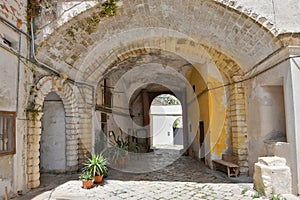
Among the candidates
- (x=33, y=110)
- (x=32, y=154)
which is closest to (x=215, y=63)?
(x=33, y=110)

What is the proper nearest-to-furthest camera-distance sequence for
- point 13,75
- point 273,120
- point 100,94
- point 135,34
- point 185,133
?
point 13,75
point 273,120
point 135,34
point 100,94
point 185,133

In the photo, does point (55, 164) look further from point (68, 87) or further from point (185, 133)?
point (185, 133)

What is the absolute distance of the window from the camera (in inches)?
191

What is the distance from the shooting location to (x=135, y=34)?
7422mm

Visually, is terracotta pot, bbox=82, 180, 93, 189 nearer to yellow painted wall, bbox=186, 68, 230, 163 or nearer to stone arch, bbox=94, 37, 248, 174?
stone arch, bbox=94, 37, 248, 174

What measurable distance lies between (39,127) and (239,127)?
575 centimetres

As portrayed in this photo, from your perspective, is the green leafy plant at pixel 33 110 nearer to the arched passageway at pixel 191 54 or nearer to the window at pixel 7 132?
the window at pixel 7 132

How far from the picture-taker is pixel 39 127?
6.10 metres

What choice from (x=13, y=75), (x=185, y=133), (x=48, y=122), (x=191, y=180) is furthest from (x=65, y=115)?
(x=185, y=133)

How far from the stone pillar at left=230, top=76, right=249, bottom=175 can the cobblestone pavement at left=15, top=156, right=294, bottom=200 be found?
0.74 meters

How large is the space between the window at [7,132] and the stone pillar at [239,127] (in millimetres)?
6119

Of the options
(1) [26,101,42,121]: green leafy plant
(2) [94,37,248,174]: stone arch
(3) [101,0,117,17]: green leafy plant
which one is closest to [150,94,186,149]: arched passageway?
(2) [94,37,248,174]: stone arch

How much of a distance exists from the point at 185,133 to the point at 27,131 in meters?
9.61

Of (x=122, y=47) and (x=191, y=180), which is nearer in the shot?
(x=191, y=180)
